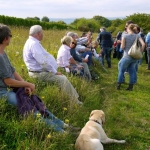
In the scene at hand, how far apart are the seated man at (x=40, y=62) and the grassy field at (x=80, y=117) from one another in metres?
0.19

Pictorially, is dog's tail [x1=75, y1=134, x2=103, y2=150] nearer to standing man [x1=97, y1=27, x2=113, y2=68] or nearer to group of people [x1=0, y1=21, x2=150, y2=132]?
group of people [x1=0, y1=21, x2=150, y2=132]

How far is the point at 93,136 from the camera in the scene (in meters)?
3.67

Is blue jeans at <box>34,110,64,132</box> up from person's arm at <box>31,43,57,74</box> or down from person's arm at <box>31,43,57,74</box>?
down

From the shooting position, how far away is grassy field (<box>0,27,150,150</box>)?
331 centimetres

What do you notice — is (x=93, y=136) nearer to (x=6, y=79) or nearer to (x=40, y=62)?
(x=6, y=79)

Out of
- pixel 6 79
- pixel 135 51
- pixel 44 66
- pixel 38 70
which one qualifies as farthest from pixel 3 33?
pixel 135 51

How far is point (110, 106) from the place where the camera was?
5859 millimetres

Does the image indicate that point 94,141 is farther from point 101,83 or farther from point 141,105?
point 101,83

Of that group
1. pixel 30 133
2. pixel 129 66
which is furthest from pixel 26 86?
pixel 129 66

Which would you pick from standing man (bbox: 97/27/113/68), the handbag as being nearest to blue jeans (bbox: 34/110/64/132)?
the handbag

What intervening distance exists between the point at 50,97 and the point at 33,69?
2.98 ft

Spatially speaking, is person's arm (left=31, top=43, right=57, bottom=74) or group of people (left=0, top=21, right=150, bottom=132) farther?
person's arm (left=31, top=43, right=57, bottom=74)

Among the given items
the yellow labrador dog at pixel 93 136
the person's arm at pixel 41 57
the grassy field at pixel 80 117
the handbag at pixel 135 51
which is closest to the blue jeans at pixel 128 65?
the handbag at pixel 135 51

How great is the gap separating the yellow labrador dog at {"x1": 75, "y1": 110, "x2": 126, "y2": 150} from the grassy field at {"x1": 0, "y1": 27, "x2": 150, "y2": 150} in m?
0.14
